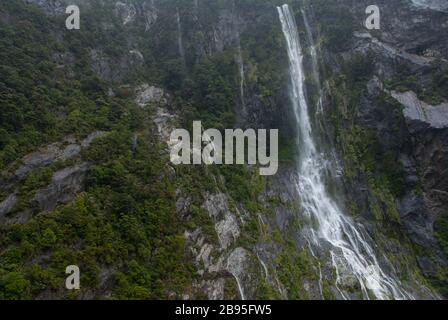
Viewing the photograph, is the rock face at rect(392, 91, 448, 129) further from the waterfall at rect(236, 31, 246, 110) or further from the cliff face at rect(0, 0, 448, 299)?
the waterfall at rect(236, 31, 246, 110)

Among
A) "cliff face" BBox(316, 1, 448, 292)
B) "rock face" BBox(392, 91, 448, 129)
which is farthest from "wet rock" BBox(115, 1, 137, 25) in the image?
"rock face" BBox(392, 91, 448, 129)

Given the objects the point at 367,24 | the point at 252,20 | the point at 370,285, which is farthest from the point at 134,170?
the point at 367,24

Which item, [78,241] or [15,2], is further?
[15,2]

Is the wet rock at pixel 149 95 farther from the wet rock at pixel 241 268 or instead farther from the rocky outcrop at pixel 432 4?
the rocky outcrop at pixel 432 4

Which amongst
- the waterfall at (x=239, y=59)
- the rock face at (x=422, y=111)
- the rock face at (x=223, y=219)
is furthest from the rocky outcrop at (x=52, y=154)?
the rock face at (x=422, y=111)

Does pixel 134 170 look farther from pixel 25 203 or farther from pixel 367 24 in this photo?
pixel 367 24

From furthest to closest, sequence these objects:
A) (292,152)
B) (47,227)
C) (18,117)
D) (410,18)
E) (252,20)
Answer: (252,20)
(410,18)
(292,152)
(18,117)
(47,227)
